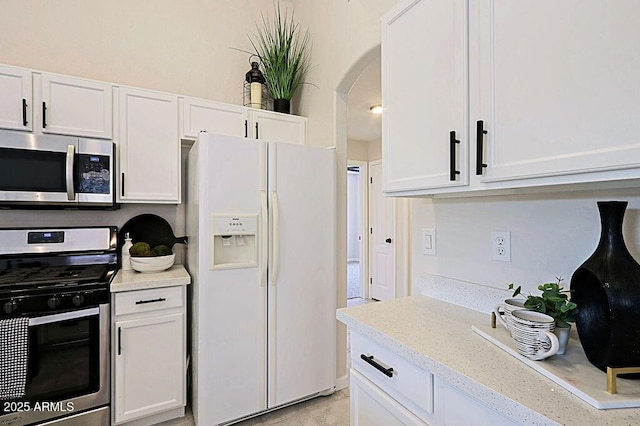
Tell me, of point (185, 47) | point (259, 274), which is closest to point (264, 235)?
point (259, 274)

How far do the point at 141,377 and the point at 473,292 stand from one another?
193 cm

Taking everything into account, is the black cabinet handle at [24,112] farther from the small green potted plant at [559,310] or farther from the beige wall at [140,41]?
the small green potted plant at [559,310]

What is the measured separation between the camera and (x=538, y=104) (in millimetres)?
840

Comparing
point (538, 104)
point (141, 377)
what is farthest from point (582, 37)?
point (141, 377)

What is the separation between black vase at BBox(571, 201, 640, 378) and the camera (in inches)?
27.8

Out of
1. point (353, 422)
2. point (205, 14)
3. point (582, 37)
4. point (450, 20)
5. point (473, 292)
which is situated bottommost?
point (353, 422)

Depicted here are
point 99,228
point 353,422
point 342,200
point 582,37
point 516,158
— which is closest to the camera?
point 582,37

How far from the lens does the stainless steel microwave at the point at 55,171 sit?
1750 mm

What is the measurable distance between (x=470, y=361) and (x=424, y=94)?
938 mm

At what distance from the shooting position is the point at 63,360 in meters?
1.68

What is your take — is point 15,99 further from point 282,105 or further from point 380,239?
point 380,239

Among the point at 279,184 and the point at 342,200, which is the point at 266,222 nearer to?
the point at 279,184

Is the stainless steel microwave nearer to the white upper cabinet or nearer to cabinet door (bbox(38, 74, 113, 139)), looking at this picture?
cabinet door (bbox(38, 74, 113, 139))

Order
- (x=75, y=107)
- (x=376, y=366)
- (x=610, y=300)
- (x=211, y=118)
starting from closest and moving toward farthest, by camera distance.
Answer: (x=610, y=300), (x=376, y=366), (x=75, y=107), (x=211, y=118)
